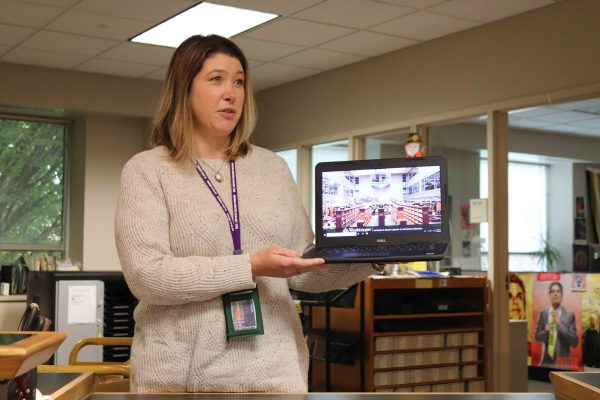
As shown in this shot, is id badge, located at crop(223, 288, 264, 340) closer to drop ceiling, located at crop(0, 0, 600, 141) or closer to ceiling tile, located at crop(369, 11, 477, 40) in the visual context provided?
drop ceiling, located at crop(0, 0, 600, 141)

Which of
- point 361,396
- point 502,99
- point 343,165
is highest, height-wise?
point 502,99

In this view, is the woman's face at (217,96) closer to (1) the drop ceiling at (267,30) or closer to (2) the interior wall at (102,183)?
(1) the drop ceiling at (267,30)

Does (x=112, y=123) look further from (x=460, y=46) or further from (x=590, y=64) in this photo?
(x=590, y=64)

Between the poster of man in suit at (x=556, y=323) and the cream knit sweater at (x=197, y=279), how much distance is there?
A: 20.6 feet

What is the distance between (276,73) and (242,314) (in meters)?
5.92

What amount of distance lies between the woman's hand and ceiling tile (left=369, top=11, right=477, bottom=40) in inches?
162

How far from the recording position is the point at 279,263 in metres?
1.62

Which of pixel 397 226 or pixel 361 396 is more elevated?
pixel 397 226

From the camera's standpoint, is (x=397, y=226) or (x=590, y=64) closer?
(x=397, y=226)

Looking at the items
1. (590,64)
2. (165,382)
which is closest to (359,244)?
(165,382)

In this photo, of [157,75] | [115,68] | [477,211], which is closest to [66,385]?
[477,211]

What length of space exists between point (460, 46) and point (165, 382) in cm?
471

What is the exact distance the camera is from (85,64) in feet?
24.2

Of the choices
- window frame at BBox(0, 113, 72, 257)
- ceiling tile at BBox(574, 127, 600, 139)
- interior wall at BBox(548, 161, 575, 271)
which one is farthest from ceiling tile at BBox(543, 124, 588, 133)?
window frame at BBox(0, 113, 72, 257)
